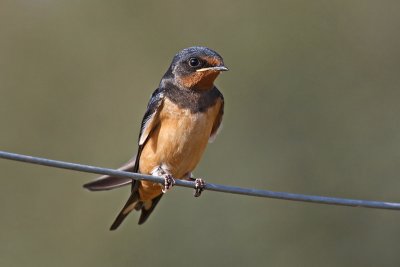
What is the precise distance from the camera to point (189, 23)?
9.51 metres

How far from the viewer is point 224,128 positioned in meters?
7.78

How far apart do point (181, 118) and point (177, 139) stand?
0.37ft

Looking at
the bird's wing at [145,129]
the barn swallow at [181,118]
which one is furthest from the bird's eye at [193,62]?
the bird's wing at [145,129]

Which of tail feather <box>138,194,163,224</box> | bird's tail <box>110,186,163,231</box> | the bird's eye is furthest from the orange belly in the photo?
tail feather <box>138,194,163,224</box>

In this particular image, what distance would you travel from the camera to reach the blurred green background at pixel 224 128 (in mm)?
7398

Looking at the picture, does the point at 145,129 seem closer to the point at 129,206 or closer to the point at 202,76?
the point at 202,76

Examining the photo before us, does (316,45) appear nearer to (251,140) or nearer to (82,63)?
(251,140)

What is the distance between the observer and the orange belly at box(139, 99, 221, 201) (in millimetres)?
5098

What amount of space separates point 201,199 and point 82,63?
2.72 m

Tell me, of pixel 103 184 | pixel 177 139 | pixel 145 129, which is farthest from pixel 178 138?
pixel 103 184

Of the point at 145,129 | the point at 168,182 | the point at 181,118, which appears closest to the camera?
the point at 168,182

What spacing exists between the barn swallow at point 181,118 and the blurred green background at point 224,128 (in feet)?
6.81

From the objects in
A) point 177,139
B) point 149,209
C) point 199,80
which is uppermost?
point 199,80

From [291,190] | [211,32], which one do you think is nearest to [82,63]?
[211,32]
